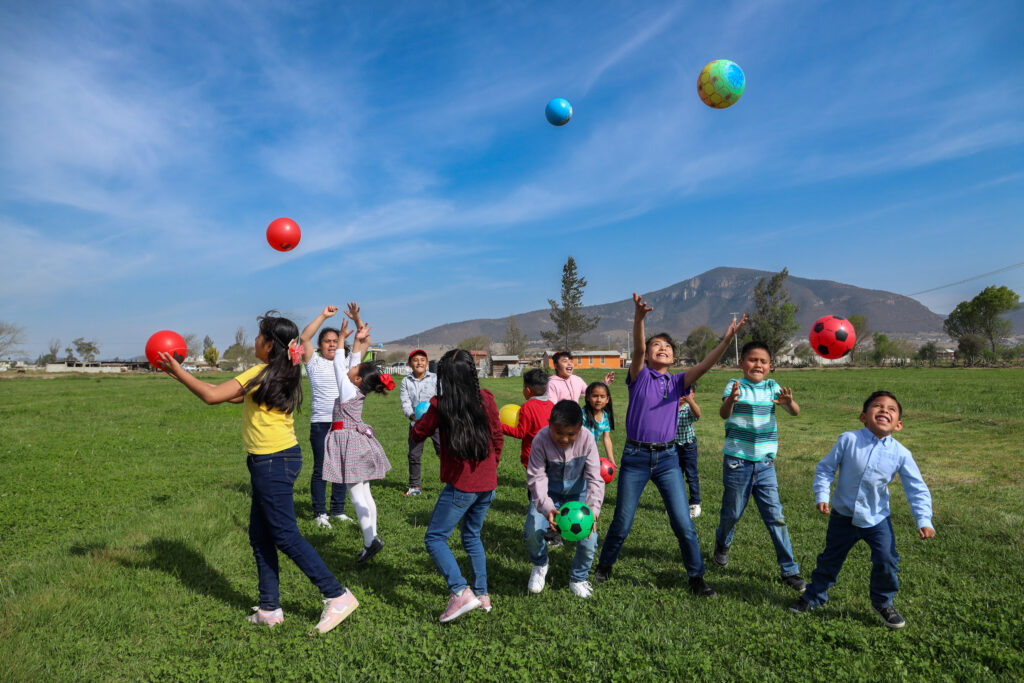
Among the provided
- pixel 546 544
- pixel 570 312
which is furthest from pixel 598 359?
pixel 546 544

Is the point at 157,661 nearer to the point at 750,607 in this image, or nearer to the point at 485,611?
the point at 485,611

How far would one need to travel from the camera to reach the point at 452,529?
431cm

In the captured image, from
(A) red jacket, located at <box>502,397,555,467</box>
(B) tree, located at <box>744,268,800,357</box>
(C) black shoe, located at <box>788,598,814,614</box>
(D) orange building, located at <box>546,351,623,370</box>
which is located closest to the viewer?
(C) black shoe, located at <box>788,598,814,614</box>

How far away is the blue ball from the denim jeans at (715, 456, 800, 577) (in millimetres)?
7361

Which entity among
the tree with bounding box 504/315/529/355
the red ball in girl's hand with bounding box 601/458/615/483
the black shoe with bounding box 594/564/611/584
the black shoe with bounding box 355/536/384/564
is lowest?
the black shoe with bounding box 594/564/611/584

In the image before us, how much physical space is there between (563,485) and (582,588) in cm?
93

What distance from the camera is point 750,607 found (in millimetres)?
4555

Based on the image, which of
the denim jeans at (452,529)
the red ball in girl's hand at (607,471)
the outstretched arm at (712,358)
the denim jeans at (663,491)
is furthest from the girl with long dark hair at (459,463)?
the outstretched arm at (712,358)

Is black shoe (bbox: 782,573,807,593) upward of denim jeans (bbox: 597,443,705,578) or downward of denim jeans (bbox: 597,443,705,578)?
downward

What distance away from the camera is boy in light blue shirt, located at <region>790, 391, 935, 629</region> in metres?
4.15

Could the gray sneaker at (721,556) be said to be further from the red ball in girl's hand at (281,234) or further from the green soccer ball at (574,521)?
the red ball in girl's hand at (281,234)

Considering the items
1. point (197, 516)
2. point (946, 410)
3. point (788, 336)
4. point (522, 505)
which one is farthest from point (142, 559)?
point (788, 336)

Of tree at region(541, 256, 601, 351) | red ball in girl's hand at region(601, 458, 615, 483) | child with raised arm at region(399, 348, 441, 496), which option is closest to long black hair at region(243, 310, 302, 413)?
red ball in girl's hand at region(601, 458, 615, 483)

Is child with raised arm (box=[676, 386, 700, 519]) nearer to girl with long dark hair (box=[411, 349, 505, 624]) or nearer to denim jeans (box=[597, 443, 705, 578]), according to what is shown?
denim jeans (box=[597, 443, 705, 578])
